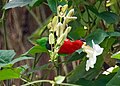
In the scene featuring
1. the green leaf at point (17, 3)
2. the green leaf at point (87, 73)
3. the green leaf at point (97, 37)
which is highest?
the green leaf at point (17, 3)

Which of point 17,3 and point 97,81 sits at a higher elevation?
point 17,3

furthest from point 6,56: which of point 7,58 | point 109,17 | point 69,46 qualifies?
point 109,17

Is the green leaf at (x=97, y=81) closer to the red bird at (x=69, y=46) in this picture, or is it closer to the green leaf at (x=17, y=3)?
the red bird at (x=69, y=46)

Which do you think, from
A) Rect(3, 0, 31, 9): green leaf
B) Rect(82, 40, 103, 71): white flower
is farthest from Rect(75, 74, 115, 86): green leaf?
Rect(3, 0, 31, 9): green leaf

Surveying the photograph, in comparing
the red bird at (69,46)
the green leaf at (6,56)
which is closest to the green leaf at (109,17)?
the red bird at (69,46)

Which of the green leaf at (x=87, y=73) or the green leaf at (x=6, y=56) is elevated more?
the green leaf at (x=6, y=56)

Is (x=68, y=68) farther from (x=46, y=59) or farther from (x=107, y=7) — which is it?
(x=107, y=7)

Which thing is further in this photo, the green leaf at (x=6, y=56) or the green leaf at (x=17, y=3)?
the green leaf at (x=17, y=3)

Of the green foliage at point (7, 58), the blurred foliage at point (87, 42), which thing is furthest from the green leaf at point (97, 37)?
the green foliage at point (7, 58)

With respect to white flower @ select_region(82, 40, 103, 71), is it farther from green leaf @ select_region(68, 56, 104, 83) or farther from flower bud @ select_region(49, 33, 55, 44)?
green leaf @ select_region(68, 56, 104, 83)

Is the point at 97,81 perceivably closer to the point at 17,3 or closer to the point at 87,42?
the point at 87,42

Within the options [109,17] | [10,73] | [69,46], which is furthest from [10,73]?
Result: [109,17]

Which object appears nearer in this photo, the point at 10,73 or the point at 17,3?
the point at 10,73

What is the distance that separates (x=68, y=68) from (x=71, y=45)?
0.79 m
